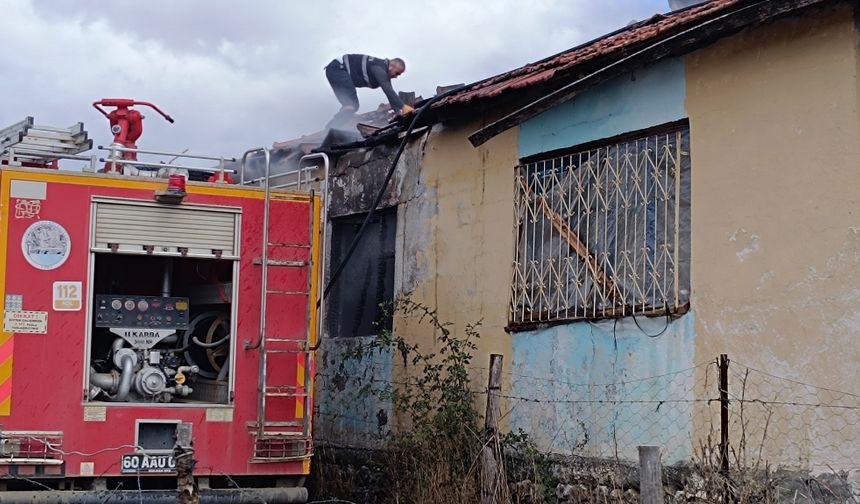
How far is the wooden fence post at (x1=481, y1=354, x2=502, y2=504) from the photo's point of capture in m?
9.14

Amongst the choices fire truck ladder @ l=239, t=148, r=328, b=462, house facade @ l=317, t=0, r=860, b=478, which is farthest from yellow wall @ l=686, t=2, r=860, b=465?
fire truck ladder @ l=239, t=148, r=328, b=462

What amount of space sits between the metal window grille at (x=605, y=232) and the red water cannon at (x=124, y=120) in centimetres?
345

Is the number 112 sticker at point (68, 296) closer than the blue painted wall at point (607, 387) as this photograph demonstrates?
No

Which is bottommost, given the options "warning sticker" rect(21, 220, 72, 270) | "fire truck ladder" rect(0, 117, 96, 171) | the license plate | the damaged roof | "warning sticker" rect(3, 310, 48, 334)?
the license plate

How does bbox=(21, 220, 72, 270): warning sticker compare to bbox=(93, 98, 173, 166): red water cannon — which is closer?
bbox=(21, 220, 72, 270): warning sticker

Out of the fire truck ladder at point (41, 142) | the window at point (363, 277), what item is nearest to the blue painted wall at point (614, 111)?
the window at point (363, 277)

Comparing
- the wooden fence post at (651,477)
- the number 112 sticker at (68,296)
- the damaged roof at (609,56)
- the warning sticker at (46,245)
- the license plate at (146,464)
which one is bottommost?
the license plate at (146,464)

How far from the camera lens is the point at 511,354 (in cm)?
1033

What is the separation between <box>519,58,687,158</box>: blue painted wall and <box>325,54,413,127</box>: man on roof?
5335 millimetres

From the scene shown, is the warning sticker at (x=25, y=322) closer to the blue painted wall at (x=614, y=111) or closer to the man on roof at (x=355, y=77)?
the blue painted wall at (x=614, y=111)

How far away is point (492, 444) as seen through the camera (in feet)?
30.4

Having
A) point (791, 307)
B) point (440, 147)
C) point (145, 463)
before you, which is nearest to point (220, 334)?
point (145, 463)

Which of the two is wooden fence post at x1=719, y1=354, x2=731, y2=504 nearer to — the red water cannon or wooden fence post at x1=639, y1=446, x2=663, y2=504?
wooden fence post at x1=639, y1=446, x2=663, y2=504

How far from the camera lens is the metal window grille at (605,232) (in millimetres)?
8688
